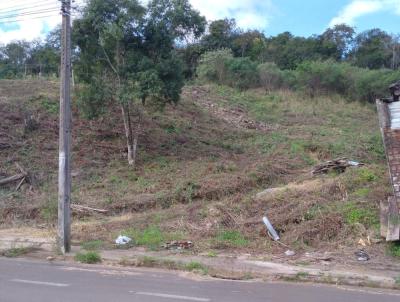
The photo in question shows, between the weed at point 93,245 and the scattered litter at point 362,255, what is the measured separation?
17.6ft

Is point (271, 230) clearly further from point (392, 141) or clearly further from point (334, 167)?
point (334, 167)

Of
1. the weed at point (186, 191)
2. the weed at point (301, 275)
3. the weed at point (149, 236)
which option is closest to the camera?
the weed at point (301, 275)

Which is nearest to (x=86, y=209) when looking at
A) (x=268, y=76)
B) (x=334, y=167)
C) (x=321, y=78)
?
(x=334, y=167)

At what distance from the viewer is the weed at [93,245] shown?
11.8m

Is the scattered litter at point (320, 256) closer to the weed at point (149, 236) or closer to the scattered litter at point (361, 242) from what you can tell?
the scattered litter at point (361, 242)

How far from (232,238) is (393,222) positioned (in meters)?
3.49

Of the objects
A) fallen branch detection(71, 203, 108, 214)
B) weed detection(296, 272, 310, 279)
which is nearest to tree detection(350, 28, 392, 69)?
fallen branch detection(71, 203, 108, 214)

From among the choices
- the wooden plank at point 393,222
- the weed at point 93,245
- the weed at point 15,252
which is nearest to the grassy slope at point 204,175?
the weed at point 93,245

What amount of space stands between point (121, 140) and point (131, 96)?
4328mm

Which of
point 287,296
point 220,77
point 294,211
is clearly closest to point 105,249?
point 294,211

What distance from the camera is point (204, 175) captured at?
19.6 meters

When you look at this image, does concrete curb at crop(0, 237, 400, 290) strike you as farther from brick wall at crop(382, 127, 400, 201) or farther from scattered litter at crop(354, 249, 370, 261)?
brick wall at crop(382, 127, 400, 201)

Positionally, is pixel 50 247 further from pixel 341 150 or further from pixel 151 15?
pixel 341 150

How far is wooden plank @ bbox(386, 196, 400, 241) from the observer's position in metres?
10.4
